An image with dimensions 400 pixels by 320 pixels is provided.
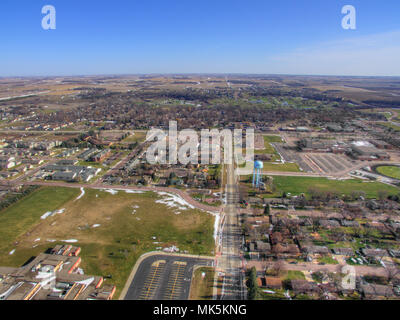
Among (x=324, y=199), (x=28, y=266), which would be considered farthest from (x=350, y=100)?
(x=28, y=266)

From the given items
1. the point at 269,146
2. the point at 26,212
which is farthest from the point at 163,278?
the point at 269,146

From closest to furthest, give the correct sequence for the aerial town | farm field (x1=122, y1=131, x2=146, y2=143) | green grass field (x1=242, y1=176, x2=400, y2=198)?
the aerial town
green grass field (x1=242, y1=176, x2=400, y2=198)
farm field (x1=122, y1=131, x2=146, y2=143)

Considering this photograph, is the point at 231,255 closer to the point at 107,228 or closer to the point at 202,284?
the point at 202,284

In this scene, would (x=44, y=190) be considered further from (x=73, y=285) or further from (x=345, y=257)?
(x=345, y=257)

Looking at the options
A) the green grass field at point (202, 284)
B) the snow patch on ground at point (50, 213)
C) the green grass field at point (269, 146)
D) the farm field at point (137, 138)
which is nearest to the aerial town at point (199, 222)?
the green grass field at point (202, 284)

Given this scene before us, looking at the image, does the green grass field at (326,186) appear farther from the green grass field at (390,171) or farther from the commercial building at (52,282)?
the commercial building at (52,282)

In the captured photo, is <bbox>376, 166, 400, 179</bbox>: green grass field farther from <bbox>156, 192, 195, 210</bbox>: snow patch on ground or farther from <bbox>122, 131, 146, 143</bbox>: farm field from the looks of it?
<bbox>122, 131, 146, 143</bbox>: farm field

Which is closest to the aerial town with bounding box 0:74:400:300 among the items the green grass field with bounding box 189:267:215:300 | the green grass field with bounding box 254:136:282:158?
the green grass field with bounding box 189:267:215:300
